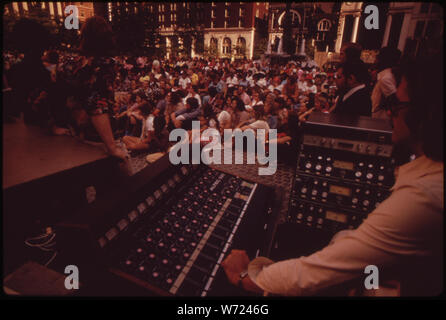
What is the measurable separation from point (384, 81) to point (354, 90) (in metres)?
0.56

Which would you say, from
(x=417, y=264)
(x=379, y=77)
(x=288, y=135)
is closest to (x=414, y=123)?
(x=417, y=264)

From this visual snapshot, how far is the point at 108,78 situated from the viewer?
1962 millimetres

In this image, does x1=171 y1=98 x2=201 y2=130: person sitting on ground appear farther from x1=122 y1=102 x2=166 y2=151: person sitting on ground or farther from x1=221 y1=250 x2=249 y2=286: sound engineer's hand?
x1=221 y1=250 x2=249 y2=286: sound engineer's hand

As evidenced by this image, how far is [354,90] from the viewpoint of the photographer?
280cm

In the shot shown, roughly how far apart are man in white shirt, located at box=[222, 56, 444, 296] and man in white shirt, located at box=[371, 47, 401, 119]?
2361mm

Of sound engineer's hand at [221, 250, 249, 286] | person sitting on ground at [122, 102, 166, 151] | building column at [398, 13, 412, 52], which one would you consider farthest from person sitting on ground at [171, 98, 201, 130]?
building column at [398, 13, 412, 52]

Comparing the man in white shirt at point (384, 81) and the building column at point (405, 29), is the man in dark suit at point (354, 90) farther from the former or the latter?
the building column at point (405, 29)

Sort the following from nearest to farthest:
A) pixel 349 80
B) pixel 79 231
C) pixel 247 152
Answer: pixel 79 231
pixel 349 80
pixel 247 152

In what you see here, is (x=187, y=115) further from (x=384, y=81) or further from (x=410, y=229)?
(x=410, y=229)

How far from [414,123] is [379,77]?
277 cm

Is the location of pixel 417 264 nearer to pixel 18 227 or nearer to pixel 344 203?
pixel 344 203

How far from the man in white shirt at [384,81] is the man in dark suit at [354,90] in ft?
0.86

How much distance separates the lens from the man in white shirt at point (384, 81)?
3.02 metres

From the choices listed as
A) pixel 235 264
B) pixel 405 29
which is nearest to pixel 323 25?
pixel 405 29
